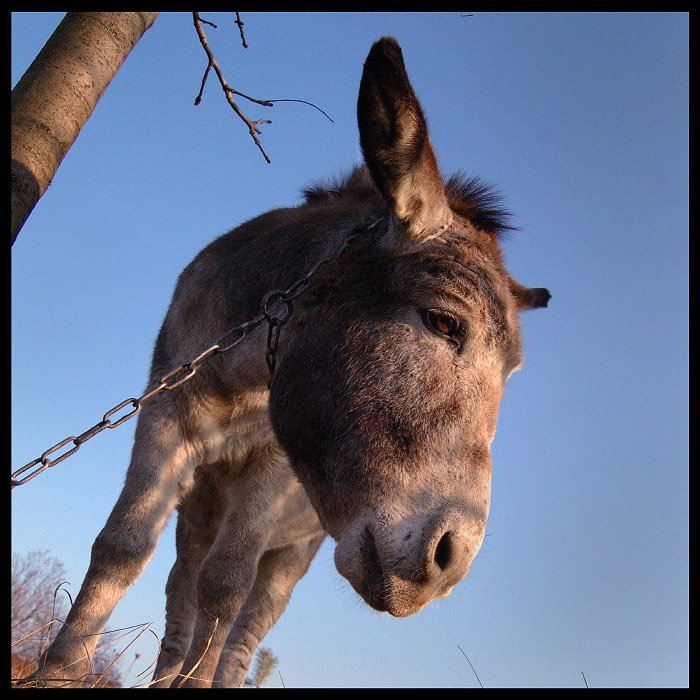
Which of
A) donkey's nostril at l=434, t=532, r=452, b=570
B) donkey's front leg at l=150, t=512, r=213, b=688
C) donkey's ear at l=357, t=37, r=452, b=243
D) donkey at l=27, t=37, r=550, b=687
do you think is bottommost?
donkey's front leg at l=150, t=512, r=213, b=688

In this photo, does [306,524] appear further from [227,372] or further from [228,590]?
[227,372]

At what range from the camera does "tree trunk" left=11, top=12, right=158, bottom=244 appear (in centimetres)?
256

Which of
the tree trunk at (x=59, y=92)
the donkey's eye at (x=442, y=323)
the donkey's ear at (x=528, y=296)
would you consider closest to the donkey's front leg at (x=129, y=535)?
the tree trunk at (x=59, y=92)

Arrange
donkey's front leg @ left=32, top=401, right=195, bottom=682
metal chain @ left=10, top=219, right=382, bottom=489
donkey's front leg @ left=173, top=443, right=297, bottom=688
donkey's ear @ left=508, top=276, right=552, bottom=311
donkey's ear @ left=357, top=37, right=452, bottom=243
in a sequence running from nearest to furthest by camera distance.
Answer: metal chain @ left=10, top=219, right=382, bottom=489
donkey's ear @ left=357, top=37, right=452, bottom=243
donkey's front leg @ left=32, top=401, right=195, bottom=682
donkey's ear @ left=508, top=276, right=552, bottom=311
donkey's front leg @ left=173, top=443, right=297, bottom=688

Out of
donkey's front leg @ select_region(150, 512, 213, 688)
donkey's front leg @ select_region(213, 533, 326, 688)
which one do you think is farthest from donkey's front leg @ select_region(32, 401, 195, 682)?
donkey's front leg @ select_region(213, 533, 326, 688)

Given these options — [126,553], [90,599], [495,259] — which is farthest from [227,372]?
[495,259]

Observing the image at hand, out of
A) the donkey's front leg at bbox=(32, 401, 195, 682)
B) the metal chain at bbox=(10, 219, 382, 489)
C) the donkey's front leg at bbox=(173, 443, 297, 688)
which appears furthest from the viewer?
the donkey's front leg at bbox=(173, 443, 297, 688)

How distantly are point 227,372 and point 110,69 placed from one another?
1738 millimetres

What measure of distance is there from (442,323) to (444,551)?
3.29 feet

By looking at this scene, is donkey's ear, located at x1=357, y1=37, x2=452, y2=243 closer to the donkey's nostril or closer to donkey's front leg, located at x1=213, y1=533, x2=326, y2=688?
the donkey's nostril

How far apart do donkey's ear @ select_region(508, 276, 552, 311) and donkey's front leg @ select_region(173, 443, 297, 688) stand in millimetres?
1907

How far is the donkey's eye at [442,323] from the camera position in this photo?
2877mm

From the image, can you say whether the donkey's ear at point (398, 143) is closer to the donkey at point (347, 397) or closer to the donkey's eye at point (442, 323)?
the donkey at point (347, 397)

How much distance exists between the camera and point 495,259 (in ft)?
11.3
